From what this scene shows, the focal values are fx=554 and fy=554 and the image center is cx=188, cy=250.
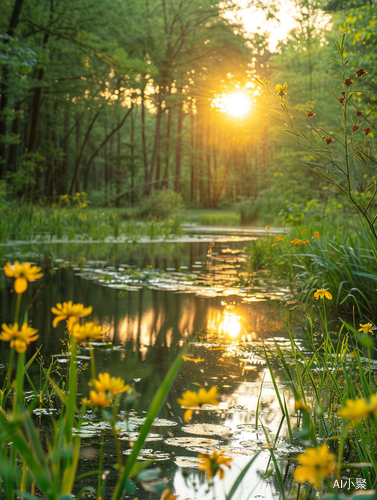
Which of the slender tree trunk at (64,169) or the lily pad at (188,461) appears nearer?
the lily pad at (188,461)

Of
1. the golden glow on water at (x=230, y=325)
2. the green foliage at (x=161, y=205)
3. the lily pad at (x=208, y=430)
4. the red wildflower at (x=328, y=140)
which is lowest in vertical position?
the lily pad at (x=208, y=430)

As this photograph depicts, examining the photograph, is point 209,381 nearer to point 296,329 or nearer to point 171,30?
point 296,329

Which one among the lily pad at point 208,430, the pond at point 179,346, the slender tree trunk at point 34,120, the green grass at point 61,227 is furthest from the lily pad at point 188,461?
the slender tree trunk at point 34,120

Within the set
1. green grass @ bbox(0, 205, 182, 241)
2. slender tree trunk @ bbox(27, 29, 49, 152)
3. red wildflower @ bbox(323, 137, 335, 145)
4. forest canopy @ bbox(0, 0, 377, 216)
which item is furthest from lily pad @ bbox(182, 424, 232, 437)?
slender tree trunk @ bbox(27, 29, 49, 152)

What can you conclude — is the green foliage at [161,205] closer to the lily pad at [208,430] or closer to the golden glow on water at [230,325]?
the golden glow on water at [230,325]

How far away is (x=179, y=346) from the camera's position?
3.79 metres

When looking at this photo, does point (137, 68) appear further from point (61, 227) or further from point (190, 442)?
point (190, 442)

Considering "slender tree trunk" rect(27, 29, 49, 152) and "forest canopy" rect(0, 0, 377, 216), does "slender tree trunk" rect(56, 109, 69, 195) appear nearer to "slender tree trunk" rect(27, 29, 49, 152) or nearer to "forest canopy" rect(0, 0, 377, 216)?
"forest canopy" rect(0, 0, 377, 216)

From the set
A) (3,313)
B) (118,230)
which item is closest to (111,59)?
(118,230)

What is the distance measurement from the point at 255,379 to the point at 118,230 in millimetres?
12098

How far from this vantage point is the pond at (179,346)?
197 cm

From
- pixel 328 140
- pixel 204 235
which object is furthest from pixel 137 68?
pixel 328 140

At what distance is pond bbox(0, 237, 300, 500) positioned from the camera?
77.5 inches

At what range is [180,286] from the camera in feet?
22.0
